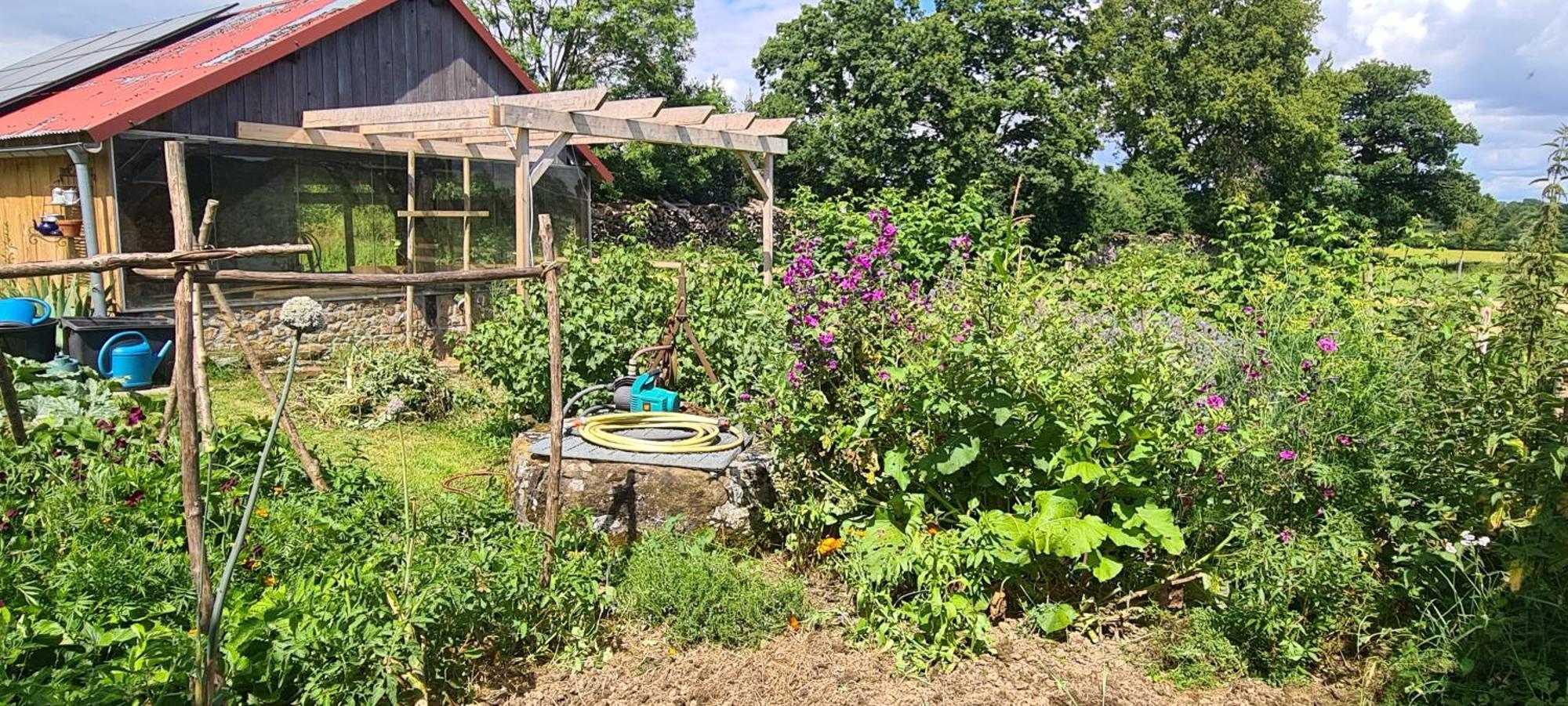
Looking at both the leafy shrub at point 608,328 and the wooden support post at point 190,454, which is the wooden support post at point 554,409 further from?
the leafy shrub at point 608,328

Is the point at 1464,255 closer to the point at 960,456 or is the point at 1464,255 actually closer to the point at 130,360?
the point at 960,456

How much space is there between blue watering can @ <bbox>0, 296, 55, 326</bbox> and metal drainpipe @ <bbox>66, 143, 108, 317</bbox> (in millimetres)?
410

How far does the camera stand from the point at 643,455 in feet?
15.7

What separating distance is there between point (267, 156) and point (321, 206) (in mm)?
720

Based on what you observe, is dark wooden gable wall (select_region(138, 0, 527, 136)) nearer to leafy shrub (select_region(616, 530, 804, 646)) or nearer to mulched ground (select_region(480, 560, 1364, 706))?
leafy shrub (select_region(616, 530, 804, 646))

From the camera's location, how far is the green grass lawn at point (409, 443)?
19.8 ft

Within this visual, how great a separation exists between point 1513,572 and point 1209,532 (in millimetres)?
1087

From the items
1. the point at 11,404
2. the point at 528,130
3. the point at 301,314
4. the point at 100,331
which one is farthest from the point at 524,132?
the point at 301,314

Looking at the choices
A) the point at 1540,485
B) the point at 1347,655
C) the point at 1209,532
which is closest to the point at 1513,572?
the point at 1540,485

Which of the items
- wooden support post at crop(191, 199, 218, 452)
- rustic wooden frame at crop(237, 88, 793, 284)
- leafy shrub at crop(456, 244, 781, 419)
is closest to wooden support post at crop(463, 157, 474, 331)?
rustic wooden frame at crop(237, 88, 793, 284)

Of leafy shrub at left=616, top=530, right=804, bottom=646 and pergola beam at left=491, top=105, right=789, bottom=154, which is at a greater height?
pergola beam at left=491, top=105, right=789, bottom=154

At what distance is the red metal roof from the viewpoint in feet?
28.3

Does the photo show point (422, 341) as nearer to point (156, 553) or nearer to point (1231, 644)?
point (156, 553)

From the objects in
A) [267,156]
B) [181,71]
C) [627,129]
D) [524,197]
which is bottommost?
[524,197]
